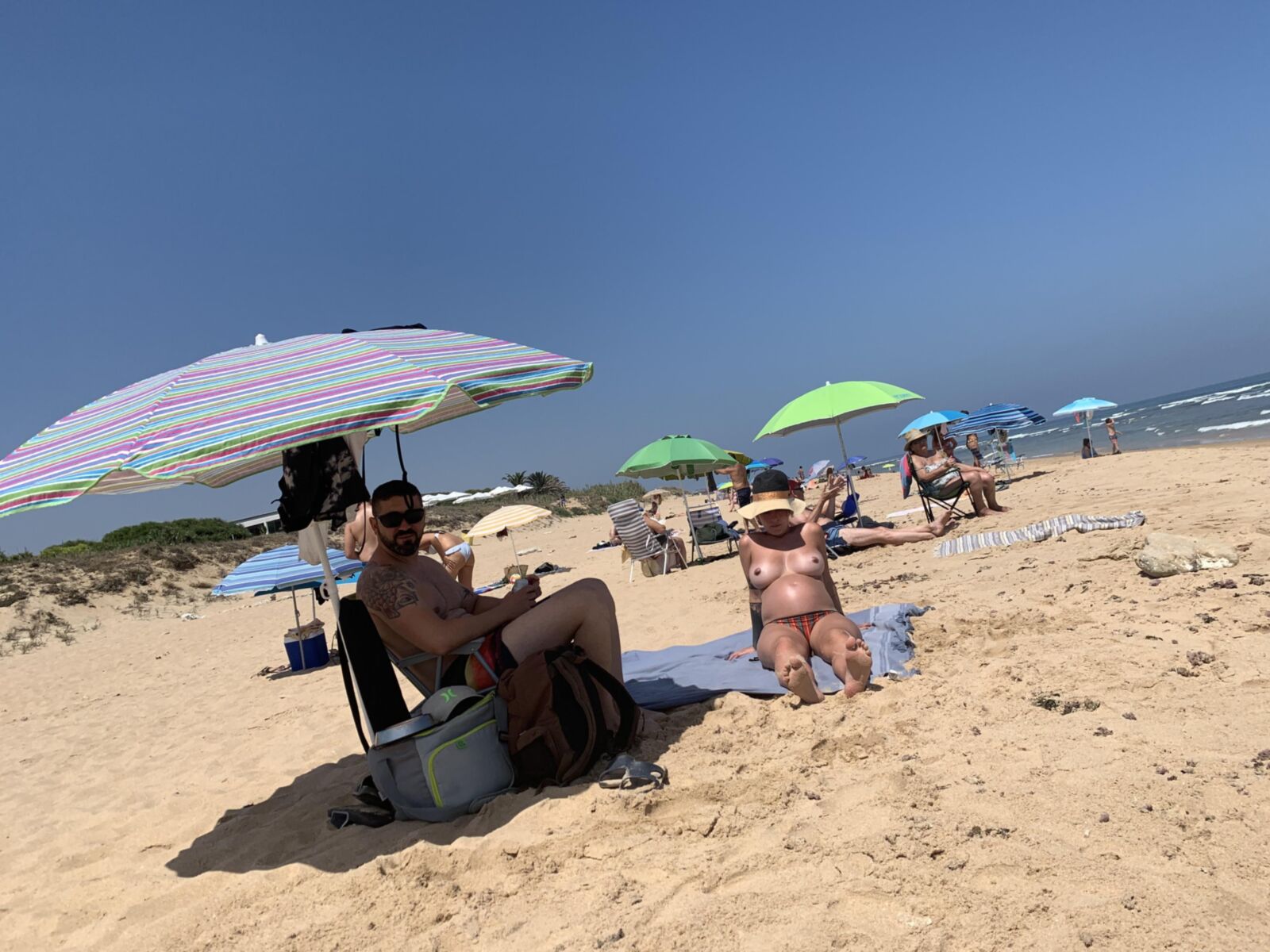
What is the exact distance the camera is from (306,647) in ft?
24.5

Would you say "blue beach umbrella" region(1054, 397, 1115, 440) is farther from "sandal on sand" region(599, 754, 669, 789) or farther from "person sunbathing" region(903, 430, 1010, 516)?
"sandal on sand" region(599, 754, 669, 789)

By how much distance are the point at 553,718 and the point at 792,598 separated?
1.37 meters

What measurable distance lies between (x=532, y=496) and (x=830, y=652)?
3492 centimetres

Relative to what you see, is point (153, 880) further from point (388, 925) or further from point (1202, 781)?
point (1202, 781)

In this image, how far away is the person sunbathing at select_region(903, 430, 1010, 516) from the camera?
28.9 feet

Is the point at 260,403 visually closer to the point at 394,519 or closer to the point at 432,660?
the point at 394,519

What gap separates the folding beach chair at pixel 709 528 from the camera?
424 inches

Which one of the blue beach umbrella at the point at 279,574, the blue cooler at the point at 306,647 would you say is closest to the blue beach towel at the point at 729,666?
the blue beach umbrella at the point at 279,574

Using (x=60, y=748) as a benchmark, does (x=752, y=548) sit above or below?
above

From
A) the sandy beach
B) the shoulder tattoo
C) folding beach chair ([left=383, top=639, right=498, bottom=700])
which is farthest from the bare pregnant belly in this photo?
the shoulder tattoo

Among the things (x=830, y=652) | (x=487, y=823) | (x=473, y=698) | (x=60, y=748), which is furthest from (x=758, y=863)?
(x=60, y=748)

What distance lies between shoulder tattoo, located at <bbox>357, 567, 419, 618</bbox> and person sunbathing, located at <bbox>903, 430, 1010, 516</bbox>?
7372 mm

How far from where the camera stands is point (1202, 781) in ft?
6.72

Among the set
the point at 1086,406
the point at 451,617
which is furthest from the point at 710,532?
the point at 1086,406
